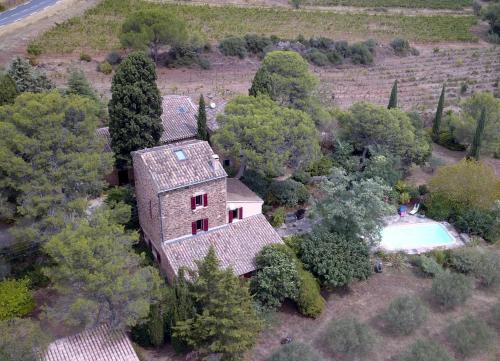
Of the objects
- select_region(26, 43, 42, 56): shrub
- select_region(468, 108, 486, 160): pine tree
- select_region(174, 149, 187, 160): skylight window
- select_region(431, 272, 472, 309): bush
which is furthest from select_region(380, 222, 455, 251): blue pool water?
select_region(26, 43, 42, 56): shrub

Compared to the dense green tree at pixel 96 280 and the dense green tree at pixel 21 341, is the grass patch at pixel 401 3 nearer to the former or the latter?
the dense green tree at pixel 96 280

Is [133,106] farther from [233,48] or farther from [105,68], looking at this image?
[233,48]

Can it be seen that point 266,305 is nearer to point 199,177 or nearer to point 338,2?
point 199,177

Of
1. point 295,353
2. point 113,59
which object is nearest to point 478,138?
point 295,353

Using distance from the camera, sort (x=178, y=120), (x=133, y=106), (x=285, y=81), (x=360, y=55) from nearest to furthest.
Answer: (x=133, y=106)
(x=285, y=81)
(x=178, y=120)
(x=360, y=55)

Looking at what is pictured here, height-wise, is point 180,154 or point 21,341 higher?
point 180,154

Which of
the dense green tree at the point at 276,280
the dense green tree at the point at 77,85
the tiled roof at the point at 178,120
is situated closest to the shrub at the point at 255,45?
the tiled roof at the point at 178,120

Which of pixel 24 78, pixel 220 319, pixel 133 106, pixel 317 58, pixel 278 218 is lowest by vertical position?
pixel 278 218
